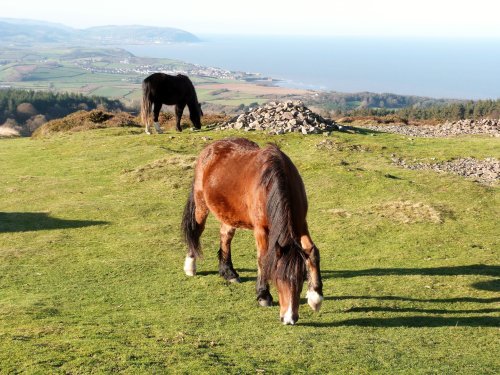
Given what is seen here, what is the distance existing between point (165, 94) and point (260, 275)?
15.9 m

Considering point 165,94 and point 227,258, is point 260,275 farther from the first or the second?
point 165,94

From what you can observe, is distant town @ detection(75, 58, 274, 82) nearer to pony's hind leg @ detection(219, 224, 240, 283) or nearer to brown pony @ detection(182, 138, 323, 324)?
brown pony @ detection(182, 138, 323, 324)

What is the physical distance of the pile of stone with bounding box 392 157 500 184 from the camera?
1544cm

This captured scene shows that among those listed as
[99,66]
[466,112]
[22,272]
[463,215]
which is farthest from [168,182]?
[99,66]

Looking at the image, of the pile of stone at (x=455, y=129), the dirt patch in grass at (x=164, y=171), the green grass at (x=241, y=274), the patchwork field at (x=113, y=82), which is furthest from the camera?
the patchwork field at (x=113, y=82)

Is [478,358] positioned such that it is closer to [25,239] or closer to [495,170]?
[25,239]

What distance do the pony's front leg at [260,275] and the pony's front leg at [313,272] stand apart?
57 centimetres

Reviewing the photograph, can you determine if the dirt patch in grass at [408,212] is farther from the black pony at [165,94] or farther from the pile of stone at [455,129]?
the black pony at [165,94]

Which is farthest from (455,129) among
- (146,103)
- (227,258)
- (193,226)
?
(227,258)

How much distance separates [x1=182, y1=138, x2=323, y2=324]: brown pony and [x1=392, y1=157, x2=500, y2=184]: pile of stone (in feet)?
30.5

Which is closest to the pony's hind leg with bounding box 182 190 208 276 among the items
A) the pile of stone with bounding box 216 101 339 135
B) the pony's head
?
the pony's head

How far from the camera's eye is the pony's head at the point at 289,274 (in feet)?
19.5

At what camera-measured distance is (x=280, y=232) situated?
6188 mm

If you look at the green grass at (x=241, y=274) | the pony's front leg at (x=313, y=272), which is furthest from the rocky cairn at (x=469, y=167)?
the pony's front leg at (x=313, y=272)
